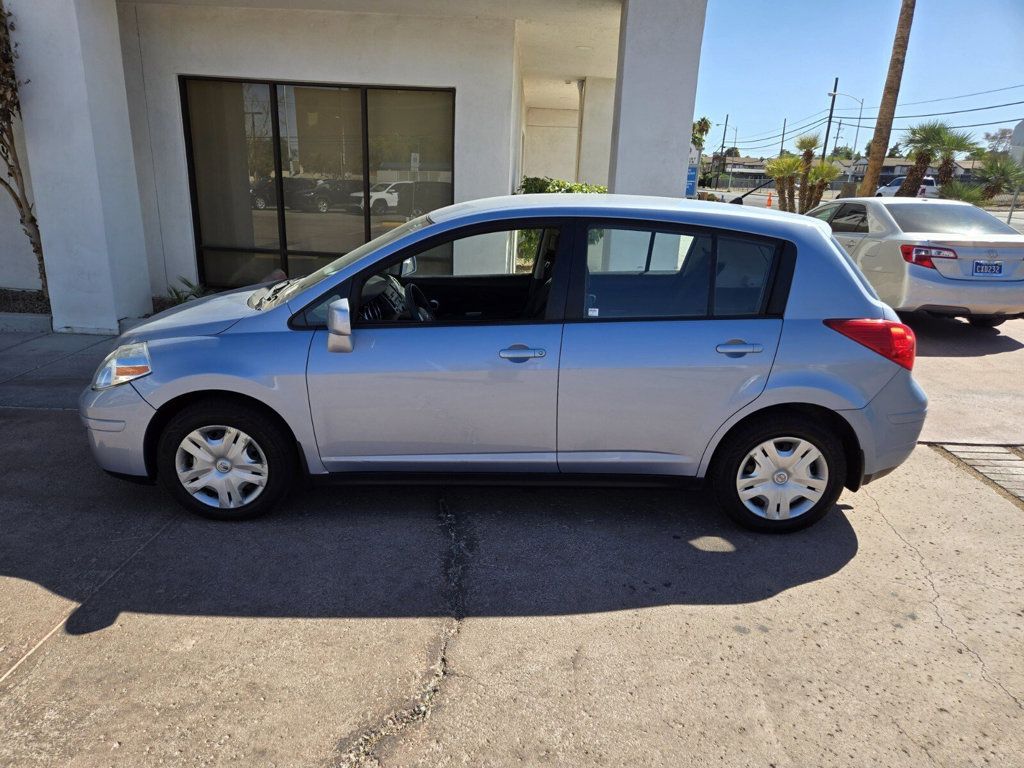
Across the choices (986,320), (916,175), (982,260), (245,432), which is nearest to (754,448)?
(245,432)

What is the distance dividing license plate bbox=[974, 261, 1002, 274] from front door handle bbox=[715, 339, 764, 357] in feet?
19.0

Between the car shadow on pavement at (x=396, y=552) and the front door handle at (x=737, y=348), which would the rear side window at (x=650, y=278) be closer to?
the front door handle at (x=737, y=348)

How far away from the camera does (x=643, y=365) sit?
12.1 ft

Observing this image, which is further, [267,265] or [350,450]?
[267,265]

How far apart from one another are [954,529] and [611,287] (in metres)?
2.43

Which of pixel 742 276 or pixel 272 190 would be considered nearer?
pixel 742 276

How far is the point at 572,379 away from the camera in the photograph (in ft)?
12.1

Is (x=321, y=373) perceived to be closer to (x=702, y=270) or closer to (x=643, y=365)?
(x=643, y=365)

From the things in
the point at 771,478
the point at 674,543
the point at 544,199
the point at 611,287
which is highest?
the point at 544,199

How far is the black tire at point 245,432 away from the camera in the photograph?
148 inches

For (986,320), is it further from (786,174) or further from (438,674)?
(786,174)

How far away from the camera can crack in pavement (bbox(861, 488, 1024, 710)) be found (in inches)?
113

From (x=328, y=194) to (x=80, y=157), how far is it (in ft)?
9.63

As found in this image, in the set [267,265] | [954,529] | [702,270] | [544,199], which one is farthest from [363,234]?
[954,529]
